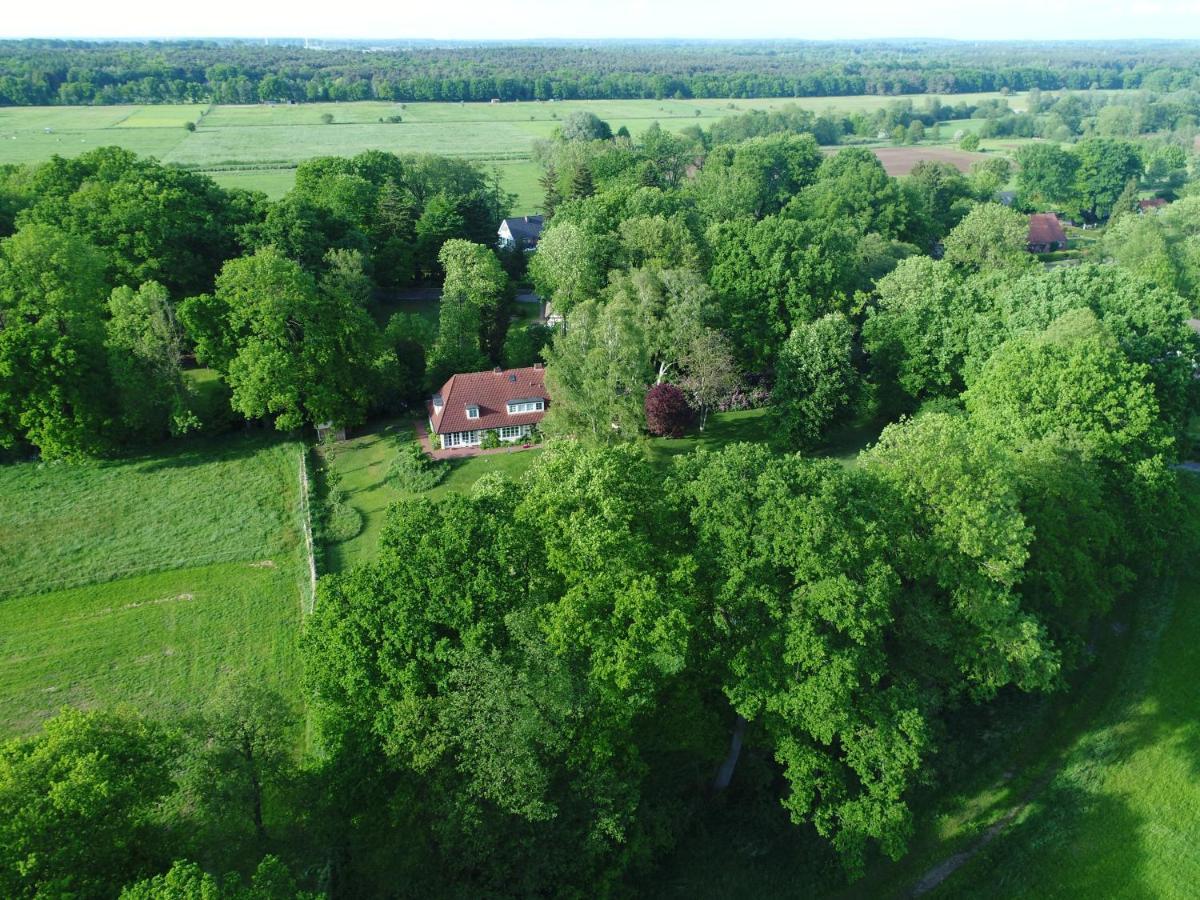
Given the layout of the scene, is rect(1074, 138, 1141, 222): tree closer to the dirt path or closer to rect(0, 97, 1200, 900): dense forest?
rect(0, 97, 1200, 900): dense forest

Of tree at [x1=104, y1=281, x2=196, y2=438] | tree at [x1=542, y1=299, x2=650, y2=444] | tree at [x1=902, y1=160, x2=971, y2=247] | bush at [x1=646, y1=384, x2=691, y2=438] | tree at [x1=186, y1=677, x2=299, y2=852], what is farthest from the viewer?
tree at [x1=902, y1=160, x2=971, y2=247]

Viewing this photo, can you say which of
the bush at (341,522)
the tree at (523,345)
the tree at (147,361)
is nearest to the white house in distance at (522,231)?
the tree at (523,345)

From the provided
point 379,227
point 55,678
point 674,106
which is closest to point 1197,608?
point 55,678

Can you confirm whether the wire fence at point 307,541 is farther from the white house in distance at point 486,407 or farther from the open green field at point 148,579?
the white house in distance at point 486,407

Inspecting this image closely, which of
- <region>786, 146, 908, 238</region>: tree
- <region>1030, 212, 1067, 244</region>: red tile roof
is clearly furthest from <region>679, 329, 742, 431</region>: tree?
<region>1030, 212, 1067, 244</region>: red tile roof

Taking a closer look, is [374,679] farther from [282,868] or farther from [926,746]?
[926,746]

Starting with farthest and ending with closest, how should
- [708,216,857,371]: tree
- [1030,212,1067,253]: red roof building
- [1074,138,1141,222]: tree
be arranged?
[1074,138,1141,222]: tree
[1030,212,1067,253]: red roof building
[708,216,857,371]: tree

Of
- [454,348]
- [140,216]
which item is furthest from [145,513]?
[140,216]
